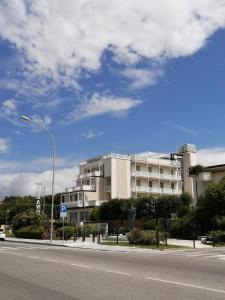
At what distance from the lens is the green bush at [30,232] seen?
4634cm

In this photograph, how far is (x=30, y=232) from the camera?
47.9 meters

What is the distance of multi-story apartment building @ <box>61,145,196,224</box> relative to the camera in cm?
8912

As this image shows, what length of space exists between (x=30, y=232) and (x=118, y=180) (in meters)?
42.9

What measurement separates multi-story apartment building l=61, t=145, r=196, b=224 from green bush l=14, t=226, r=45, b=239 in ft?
118

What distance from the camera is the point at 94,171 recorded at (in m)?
91.2

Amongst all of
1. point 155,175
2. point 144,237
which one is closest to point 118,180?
point 155,175

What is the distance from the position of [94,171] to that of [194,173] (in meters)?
37.5

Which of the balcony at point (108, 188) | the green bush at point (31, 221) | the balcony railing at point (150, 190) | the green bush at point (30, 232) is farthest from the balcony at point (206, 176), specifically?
the balcony at point (108, 188)

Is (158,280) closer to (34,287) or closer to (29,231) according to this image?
(34,287)

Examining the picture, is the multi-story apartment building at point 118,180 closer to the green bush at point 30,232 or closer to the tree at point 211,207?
the green bush at point 30,232

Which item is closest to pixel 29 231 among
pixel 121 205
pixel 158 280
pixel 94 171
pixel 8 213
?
pixel 121 205

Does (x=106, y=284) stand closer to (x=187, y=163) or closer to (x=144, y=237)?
(x=144, y=237)

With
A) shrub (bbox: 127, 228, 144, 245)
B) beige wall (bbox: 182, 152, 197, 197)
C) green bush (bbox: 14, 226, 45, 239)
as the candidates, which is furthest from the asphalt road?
beige wall (bbox: 182, 152, 197, 197)

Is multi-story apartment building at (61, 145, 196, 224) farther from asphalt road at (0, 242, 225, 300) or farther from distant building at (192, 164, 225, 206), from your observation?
asphalt road at (0, 242, 225, 300)
